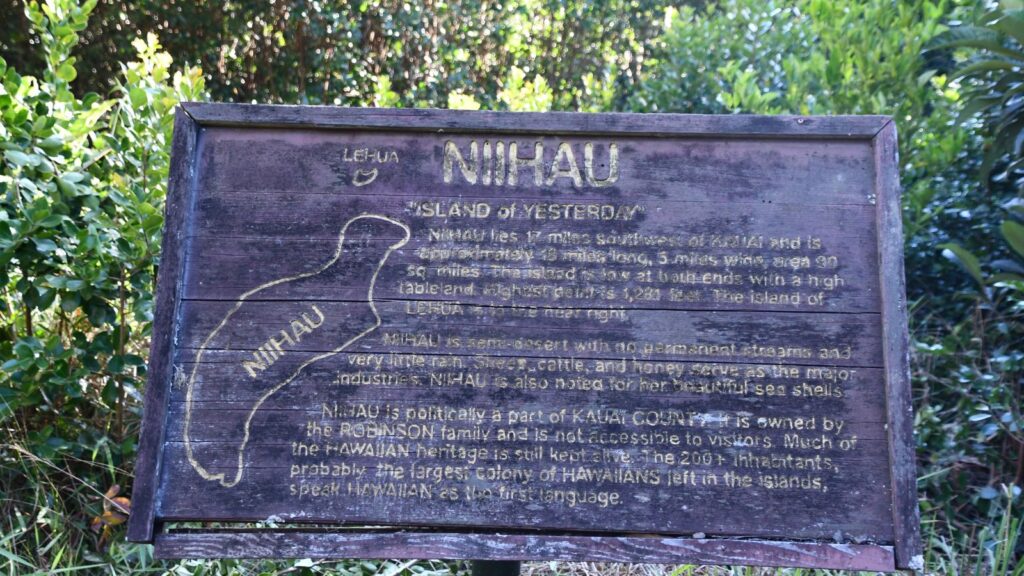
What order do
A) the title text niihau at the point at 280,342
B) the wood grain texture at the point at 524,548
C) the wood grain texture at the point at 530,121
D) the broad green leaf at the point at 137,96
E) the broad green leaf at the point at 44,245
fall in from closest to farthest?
the wood grain texture at the point at 524,548
the title text niihau at the point at 280,342
the wood grain texture at the point at 530,121
the broad green leaf at the point at 44,245
the broad green leaf at the point at 137,96

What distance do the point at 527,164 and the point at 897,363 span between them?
108 cm

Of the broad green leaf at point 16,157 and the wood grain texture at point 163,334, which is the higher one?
the broad green leaf at point 16,157

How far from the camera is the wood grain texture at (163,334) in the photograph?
202 cm

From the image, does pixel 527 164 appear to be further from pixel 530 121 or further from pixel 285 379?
pixel 285 379

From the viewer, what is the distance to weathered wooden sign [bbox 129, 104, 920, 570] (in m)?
2.04

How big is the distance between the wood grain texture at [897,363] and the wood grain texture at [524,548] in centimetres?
7

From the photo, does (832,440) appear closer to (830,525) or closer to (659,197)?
(830,525)

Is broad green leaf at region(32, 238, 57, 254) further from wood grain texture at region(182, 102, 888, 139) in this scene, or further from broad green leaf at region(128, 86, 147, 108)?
wood grain texture at region(182, 102, 888, 139)

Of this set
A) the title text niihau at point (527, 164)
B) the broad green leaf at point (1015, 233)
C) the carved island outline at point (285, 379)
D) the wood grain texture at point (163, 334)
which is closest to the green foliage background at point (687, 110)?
the broad green leaf at point (1015, 233)

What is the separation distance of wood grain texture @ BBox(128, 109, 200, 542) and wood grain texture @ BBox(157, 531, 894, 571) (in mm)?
109

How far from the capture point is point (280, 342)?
83.7 inches

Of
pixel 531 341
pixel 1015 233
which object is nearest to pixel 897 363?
pixel 531 341

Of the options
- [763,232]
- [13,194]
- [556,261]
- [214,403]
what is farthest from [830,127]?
[13,194]

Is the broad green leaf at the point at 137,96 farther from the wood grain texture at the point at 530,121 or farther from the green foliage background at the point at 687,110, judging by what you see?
the wood grain texture at the point at 530,121
